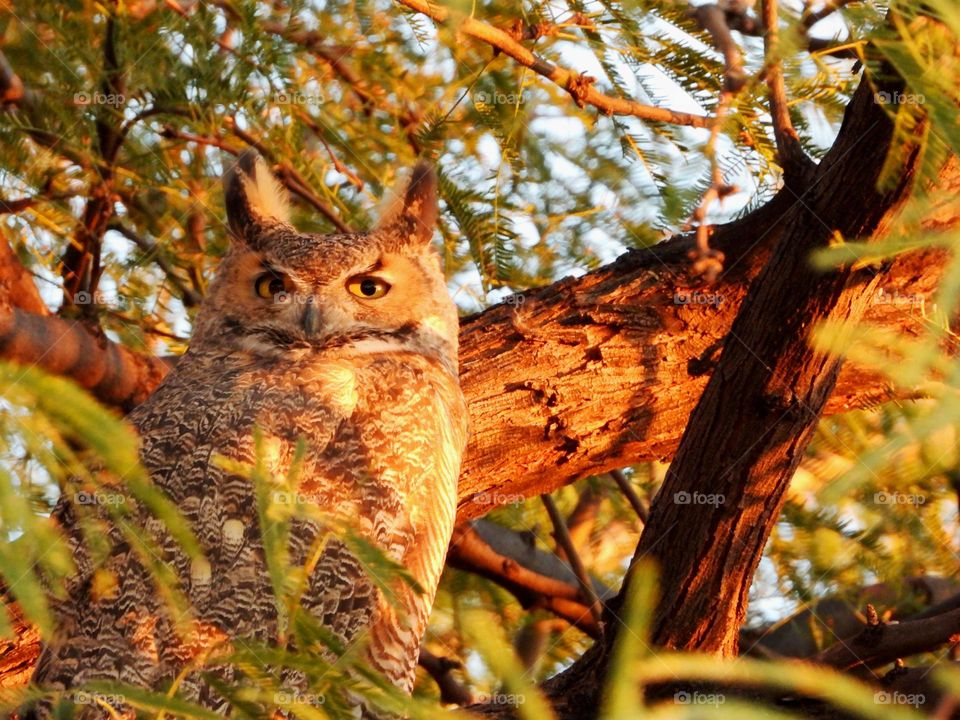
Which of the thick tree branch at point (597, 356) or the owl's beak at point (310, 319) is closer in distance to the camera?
the owl's beak at point (310, 319)

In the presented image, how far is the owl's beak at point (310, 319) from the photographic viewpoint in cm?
305

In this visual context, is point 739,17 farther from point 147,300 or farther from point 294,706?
point 294,706

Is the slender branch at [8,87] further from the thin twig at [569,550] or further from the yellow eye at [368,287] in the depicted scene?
the thin twig at [569,550]

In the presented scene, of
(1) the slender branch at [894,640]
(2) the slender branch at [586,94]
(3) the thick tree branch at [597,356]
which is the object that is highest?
(2) the slender branch at [586,94]

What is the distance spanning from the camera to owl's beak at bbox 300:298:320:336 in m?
3.05

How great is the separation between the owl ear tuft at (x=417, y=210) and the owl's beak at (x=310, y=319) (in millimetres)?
403

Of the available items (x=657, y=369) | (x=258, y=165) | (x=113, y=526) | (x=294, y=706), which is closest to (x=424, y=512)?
(x=113, y=526)

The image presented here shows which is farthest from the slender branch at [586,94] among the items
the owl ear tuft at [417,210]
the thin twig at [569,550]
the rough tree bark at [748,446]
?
the thin twig at [569,550]

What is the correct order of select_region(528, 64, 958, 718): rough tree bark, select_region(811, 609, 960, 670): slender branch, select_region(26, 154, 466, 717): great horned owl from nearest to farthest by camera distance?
select_region(26, 154, 466, 717): great horned owl, select_region(528, 64, 958, 718): rough tree bark, select_region(811, 609, 960, 670): slender branch

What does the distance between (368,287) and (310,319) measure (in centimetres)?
24

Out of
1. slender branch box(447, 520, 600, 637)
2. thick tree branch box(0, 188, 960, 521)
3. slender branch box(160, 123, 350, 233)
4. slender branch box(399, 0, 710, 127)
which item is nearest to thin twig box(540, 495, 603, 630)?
slender branch box(447, 520, 600, 637)

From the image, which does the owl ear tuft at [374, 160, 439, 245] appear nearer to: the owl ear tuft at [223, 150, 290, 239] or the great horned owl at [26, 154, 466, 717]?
the great horned owl at [26, 154, 466, 717]

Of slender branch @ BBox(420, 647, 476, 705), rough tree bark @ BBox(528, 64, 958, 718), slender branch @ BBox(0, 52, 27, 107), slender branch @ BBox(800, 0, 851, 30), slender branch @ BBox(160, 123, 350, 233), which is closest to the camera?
slender branch @ BBox(800, 0, 851, 30)

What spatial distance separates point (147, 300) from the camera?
378 centimetres
